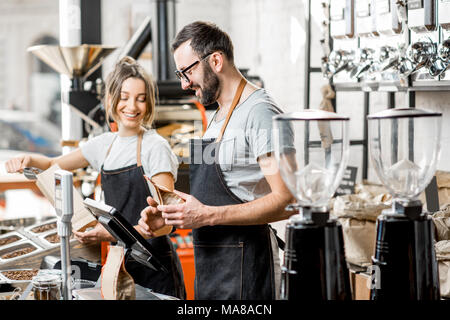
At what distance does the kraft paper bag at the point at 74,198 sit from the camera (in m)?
2.07

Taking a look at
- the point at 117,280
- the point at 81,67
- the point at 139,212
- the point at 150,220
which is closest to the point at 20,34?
the point at 81,67

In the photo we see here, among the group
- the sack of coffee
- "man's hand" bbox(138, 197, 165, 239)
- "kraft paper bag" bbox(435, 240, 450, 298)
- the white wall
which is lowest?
"kraft paper bag" bbox(435, 240, 450, 298)

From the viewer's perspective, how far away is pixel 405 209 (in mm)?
1422

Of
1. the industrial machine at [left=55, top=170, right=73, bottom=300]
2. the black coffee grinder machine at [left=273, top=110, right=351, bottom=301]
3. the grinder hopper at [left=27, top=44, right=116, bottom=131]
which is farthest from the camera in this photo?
the grinder hopper at [left=27, top=44, right=116, bottom=131]

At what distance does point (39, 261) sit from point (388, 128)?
5.48 feet

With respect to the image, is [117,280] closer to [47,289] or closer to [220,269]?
[47,289]

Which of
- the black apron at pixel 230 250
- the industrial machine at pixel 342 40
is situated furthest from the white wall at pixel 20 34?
the black apron at pixel 230 250

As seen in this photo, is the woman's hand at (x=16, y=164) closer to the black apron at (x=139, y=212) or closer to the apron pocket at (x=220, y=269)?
the black apron at (x=139, y=212)

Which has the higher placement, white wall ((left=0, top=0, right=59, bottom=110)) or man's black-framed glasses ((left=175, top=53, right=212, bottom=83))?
white wall ((left=0, top=0, right=59, bottom=110))

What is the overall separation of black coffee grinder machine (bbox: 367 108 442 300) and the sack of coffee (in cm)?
63

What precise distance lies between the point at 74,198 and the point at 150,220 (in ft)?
0.98

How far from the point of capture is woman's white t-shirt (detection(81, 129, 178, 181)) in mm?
2518

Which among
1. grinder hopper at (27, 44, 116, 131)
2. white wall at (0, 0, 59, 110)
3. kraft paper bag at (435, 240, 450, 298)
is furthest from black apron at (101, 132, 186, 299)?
white wall at (0, 0, 59, 110)

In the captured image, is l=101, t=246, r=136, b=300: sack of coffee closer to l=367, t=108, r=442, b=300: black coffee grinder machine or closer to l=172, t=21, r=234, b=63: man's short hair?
l=367, t=108, r=442, b=300: black coffee grinder machine
